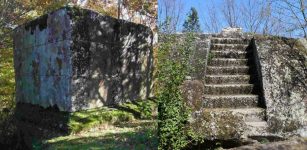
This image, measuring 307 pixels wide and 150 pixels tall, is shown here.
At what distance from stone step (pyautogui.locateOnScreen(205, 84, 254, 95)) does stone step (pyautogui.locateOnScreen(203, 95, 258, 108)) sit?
254mm

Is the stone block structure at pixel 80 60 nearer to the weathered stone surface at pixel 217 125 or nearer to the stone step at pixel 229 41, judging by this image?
the stone step at pixel 229 41

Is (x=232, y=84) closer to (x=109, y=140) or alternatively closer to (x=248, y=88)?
(x=248, y=88)

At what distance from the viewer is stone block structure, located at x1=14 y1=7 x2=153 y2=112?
304 inches

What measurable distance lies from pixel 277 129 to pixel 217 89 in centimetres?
150

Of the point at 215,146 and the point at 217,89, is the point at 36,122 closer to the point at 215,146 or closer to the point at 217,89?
the point at 217,89

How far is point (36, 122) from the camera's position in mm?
9117

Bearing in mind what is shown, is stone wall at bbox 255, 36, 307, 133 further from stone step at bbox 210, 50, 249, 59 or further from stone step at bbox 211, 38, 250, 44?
stone step at bbox 211, 38, 250, 44

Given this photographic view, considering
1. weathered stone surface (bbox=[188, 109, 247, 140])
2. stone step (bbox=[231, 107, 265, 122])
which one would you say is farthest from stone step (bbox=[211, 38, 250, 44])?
weathered stone surface (bbox=[188, 109, 247, 140])

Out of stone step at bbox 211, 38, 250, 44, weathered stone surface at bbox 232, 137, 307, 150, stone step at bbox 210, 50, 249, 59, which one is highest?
stone step at bbox 211, 38, 250, 44

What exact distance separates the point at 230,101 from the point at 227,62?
1.47 meters

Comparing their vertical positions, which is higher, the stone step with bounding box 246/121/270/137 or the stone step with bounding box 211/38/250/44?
the stone step with bounding box 211/38/250/44

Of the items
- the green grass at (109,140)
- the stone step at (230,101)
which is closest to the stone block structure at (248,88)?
the stone step at (230,101)

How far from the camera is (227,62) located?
7.04 m

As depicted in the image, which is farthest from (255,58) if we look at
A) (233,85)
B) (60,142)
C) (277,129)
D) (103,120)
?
(60,142)
